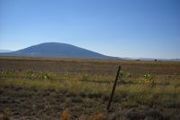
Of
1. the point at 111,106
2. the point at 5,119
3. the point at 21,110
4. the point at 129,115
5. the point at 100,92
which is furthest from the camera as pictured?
the point at 100,92

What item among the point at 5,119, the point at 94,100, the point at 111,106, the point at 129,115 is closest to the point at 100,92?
the point at 94,100

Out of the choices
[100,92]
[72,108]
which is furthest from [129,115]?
[100,92]

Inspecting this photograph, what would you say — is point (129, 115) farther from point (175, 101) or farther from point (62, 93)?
point (62, 93)

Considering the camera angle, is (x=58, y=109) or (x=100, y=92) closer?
(x=58, y=109)

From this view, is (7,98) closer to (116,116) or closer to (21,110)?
(21,110)

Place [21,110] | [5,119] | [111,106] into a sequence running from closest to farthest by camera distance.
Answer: [5,119] < [21,110] < [111,106]

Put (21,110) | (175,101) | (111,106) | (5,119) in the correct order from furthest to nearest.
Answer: (175,101)
(111,106)
(21,110)
(5,119)

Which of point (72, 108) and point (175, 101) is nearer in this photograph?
point (72, 108)

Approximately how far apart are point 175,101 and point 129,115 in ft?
15.6

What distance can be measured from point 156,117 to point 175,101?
14.2 ft

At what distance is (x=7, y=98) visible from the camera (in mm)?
15977

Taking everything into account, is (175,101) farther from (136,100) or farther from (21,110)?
(21,110)

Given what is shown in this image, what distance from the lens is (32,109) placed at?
13219mm

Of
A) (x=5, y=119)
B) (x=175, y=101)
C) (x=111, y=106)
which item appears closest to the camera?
(x=5, y=119)
